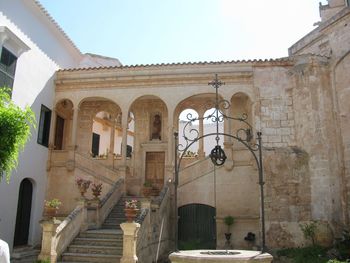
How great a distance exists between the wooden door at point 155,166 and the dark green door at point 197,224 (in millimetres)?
3146

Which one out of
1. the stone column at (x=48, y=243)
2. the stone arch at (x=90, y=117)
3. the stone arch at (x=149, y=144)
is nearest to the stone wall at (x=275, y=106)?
the stone arch at (x=149, y=144)

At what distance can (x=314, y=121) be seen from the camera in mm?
14305

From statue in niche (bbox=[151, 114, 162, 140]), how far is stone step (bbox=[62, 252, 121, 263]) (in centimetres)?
846

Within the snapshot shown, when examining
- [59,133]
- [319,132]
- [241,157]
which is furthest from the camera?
[59,133]

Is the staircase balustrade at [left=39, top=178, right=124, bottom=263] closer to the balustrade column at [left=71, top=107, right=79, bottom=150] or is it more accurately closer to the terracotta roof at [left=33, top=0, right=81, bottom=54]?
the balustrade column at [left=71, top=107, right=79, bottom=150]

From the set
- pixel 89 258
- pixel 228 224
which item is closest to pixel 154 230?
pixel 89 258

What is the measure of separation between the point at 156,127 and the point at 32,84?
669cm

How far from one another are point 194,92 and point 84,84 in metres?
5.43

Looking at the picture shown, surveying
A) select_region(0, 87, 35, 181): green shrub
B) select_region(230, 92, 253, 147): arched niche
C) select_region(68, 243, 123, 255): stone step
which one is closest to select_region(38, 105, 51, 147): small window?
select_region(68, 243, 123, 255): stone step

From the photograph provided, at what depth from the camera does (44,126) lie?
16734 mm

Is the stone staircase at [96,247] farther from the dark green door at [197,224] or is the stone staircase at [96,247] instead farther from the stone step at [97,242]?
the dark green door at [197,224]

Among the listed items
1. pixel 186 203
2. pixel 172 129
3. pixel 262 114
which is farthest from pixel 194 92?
pixel 186 203

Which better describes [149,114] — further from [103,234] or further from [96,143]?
[103,234]

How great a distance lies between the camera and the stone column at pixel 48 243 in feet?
36.2
